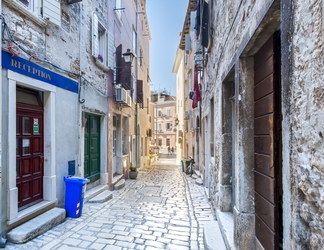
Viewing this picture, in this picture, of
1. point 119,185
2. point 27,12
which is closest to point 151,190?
point 119,185

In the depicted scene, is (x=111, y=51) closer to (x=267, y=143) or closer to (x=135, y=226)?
(x=135, y=226)

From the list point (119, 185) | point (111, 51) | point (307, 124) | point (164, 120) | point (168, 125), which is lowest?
point (119, 185)

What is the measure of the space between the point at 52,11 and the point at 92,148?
3682mm

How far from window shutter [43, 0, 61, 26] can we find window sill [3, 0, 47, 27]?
166mm

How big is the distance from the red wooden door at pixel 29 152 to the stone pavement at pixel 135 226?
0.79 meters

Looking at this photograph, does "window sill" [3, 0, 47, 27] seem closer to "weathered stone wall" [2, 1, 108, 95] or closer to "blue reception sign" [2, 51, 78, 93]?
"weathered stone wall" [2, 1, 108, 95]

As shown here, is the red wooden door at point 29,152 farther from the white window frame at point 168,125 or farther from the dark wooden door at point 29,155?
the white window frame at point 168,125

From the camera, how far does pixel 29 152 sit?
4020 mm

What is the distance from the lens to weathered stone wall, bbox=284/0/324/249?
1052 millimetres

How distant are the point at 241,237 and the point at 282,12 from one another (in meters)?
2.24

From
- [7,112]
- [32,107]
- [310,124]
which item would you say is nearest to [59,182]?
[32,107]

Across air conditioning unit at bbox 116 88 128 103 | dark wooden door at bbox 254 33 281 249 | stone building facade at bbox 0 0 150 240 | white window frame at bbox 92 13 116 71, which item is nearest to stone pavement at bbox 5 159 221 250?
stone building facade at bbox 0 0 150 240

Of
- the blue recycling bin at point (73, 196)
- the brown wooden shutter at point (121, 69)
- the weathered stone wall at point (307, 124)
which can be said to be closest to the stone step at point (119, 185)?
the blue recycling bin at point (73, 196)

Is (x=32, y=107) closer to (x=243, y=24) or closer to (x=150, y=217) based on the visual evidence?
(x=150, y=217)
